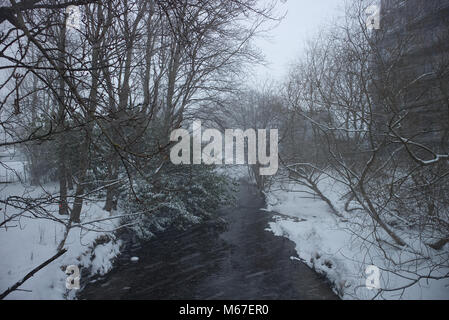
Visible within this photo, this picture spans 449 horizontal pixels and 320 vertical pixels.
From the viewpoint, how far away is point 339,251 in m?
6.81

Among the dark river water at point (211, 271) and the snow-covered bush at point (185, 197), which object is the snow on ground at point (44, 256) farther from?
the snow-covered bush at point (185, 197)

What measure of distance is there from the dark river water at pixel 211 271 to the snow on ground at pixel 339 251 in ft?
1.19

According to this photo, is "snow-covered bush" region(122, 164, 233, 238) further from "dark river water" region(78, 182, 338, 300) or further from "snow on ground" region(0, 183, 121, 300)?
"snow on ground" region(0, 183, 121, 300)

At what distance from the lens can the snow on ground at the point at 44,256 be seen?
4.66m

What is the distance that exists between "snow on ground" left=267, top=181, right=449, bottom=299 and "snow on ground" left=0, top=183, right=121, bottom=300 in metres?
5.19

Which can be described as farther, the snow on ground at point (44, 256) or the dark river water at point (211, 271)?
the dark river water at point (211, 271)

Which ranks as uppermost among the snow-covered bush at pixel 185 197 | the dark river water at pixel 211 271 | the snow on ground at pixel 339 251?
the snow-covered bush at pixel 185 197

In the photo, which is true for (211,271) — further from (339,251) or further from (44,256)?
(44,256)

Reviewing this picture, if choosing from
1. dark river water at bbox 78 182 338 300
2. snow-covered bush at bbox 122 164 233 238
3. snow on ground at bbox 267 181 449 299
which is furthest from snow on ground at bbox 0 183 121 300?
snow on ground at bbox 267 181 449 299

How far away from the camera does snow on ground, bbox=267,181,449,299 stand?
4.69 m

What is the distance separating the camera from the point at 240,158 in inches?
658

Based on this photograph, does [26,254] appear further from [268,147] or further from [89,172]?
[268,147]

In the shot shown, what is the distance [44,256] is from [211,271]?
3902mm

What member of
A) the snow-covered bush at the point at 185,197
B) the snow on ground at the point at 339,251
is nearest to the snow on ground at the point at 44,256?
the snow-covered bush at the point at 185,197
